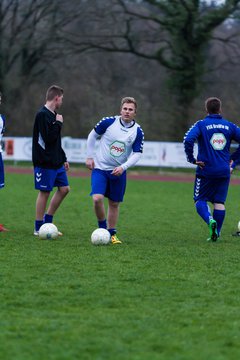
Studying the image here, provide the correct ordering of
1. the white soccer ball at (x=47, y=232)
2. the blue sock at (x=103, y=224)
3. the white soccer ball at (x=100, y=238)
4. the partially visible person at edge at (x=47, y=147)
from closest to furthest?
the white soccer ball at (x=100, y=238), the white soccer ball at (x=47, y=232), the blue sock at (x=103, y=224), the partially visible person at edge at (x=47, y=147)

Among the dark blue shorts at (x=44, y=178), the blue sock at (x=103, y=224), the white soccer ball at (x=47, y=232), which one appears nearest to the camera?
the white soccer ball at (x=47, y=232)

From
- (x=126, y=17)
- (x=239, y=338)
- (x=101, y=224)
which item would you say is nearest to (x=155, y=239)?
(x=101, y=224)

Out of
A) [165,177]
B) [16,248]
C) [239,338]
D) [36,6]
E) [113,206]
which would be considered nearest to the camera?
[239,338]

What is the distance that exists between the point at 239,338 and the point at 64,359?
124 centimetres

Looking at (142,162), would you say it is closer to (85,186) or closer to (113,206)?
(85,186)

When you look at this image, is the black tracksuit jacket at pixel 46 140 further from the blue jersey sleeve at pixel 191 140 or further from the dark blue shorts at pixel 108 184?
the blue jersey sleeve at pixel 191 140

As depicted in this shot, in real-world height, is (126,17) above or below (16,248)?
above

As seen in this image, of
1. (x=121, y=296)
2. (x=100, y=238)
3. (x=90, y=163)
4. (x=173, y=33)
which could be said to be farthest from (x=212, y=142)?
(x=173, y=33)

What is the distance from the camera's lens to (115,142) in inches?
391

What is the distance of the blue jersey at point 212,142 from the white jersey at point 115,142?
29.6 inches

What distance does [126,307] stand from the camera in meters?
6.14

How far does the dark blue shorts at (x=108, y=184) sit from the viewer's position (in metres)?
9.93

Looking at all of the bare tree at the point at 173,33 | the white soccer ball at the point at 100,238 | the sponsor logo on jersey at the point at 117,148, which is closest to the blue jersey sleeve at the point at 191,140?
the sponsor logo on jersey at the point at 117,148

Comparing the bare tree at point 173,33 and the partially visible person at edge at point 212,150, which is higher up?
the bare tree at point 173,33
